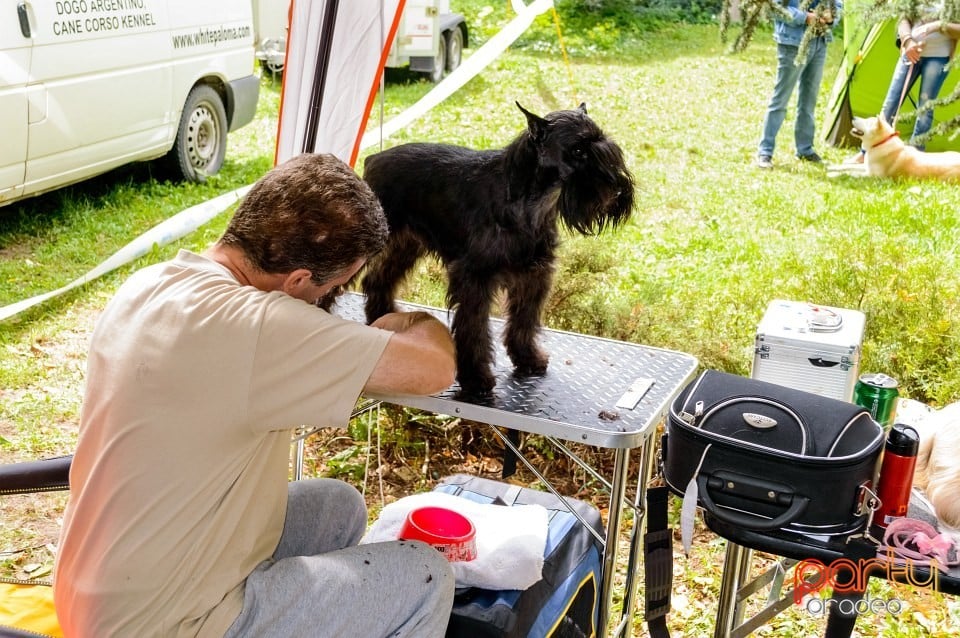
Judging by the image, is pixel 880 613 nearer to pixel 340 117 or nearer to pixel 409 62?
pixel 340 117

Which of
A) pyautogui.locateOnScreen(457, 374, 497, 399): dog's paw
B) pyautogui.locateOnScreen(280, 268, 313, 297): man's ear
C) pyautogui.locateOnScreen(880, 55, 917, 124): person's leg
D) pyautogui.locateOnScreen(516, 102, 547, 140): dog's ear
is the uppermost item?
pyautogui.locateOnScreen(880, 55, 917, 124): person's leg

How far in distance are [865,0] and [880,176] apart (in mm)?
4634

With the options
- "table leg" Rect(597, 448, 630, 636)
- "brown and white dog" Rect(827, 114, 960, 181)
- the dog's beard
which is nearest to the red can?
"table leg" Rect(597, 448, 630, 636)

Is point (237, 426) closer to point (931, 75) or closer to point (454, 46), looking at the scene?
point (931, 75)

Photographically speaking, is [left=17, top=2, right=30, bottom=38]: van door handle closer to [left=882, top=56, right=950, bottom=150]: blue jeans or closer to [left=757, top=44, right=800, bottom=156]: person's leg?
[left=757, top=44, right=800, bottom=156]: person's leg

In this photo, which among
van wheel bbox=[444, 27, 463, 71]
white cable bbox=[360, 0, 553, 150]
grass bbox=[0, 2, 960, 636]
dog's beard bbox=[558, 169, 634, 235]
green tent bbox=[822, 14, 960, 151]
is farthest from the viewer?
van wheel bbox=[444, 27, 463, 71]

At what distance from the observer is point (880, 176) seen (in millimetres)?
8234

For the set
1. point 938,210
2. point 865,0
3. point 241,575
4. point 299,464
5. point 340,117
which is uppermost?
point 865,0

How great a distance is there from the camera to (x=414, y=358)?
2150 mm

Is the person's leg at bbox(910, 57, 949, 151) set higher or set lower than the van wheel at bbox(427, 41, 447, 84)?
higher

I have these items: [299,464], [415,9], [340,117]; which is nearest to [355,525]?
[299,464]

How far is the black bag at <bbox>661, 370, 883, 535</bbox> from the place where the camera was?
2.15 meters

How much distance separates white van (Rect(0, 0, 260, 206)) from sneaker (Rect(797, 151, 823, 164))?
16.6 feet

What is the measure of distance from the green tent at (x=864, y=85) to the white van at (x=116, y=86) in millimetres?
5730
